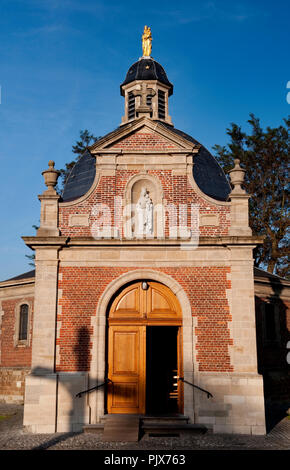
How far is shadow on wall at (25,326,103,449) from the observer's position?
39.9ft

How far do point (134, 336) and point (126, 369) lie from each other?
2.89ft

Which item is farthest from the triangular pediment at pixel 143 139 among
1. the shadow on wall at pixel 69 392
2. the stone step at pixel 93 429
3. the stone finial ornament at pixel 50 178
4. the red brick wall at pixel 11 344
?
the red brick wall at pixel 11 344

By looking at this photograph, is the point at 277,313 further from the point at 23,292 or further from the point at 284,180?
the point at 23,292

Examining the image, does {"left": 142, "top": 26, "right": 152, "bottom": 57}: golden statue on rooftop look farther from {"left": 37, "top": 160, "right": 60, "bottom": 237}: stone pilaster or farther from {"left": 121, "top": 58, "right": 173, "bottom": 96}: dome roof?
{"left": 37, "top": 160, "right": 60, "bottom": 237}: stone pilaster

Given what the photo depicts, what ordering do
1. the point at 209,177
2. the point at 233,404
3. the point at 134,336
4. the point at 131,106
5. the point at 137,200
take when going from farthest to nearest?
the point at 131,106 < the point at 209,177 < the point at 137,200 < the point at 134,336 < the point at 233,404

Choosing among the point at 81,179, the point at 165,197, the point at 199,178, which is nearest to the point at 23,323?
the point at 81,179

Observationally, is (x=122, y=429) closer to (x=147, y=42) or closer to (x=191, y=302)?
(x=191, y=302)

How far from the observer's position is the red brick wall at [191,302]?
1256 centimetres

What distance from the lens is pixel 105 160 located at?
45.6 ft

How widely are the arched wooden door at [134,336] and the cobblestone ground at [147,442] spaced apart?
1261 mm

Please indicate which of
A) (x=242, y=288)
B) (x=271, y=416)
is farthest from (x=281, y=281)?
(x=242, y=288)

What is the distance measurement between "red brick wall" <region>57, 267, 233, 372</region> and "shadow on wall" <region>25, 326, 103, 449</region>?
76mm

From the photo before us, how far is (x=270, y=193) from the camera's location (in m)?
28.1

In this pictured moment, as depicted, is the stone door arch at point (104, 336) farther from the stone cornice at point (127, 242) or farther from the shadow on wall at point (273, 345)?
the shadow on wall at point (273, 345)
